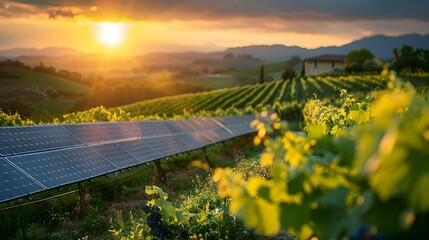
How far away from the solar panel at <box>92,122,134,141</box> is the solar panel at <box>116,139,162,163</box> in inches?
12.2

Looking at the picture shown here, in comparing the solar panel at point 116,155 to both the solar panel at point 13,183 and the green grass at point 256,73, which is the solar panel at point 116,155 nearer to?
the solar panel at point 13,183

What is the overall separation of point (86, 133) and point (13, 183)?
13.2 ft

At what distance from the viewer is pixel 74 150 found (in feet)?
33.4

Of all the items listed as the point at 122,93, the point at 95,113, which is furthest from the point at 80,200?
the point at 122,93

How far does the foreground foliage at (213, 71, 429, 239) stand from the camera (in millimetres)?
1930

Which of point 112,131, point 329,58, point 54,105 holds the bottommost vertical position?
point 54,105

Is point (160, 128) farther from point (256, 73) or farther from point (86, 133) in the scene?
point (256, 73)

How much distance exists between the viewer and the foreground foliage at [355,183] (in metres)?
1.93

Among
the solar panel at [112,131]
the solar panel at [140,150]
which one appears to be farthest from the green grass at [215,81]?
the solar panel at [140,150]

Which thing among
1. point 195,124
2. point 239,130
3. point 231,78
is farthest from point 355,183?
point 231,78

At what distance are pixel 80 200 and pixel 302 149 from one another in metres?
7.26

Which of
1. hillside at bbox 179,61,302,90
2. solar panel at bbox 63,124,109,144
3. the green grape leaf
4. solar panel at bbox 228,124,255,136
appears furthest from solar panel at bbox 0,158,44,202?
hillside at bbox 179,61,302,90

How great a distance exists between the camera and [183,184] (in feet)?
42.0

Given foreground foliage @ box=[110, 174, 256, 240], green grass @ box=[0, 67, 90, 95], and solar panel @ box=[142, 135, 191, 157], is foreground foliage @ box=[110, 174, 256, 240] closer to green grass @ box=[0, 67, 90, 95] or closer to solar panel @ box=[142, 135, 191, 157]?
solar panel @ box=[142, 135, 191, 157]
